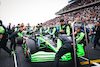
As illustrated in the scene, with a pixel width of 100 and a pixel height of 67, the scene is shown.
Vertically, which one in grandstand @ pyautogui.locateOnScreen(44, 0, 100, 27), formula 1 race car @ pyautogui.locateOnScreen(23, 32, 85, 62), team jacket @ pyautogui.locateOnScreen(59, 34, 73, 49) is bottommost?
formula 1 race car @ pyautogui.locateOnScreen(23, 32, 85, 62)

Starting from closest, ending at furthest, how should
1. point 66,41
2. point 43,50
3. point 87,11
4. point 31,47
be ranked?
point 66,41 < point 31,47 < point 43,50 < point 87,11

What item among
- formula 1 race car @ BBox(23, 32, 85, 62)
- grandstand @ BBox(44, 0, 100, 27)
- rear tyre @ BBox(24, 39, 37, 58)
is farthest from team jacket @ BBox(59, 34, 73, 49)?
grandstand @ BBox(44, 0, 100, 27)

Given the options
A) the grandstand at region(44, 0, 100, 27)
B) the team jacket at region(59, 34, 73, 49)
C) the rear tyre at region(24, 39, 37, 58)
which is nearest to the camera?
the team jacket at region(59, 34, 73, 49)

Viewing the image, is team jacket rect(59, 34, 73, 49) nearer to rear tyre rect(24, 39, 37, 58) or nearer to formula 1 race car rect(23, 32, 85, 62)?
formula 1 race car rect(23, 32, 85, 62)

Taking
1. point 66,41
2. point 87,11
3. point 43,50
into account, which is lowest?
point 43,50

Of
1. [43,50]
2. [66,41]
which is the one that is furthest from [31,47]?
[66,41]

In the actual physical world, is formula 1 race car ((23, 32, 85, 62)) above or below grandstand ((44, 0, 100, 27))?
below

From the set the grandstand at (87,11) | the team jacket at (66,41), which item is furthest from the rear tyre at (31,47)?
the grandstand at (87,11)

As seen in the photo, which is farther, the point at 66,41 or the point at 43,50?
the point at 43,50

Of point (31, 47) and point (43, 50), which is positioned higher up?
point (31, 47)

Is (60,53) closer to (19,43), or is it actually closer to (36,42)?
(36,42)

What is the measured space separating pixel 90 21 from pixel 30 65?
15.8 m

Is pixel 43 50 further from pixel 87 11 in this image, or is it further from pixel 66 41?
pixel 87 11

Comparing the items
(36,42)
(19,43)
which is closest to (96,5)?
(19,43)
